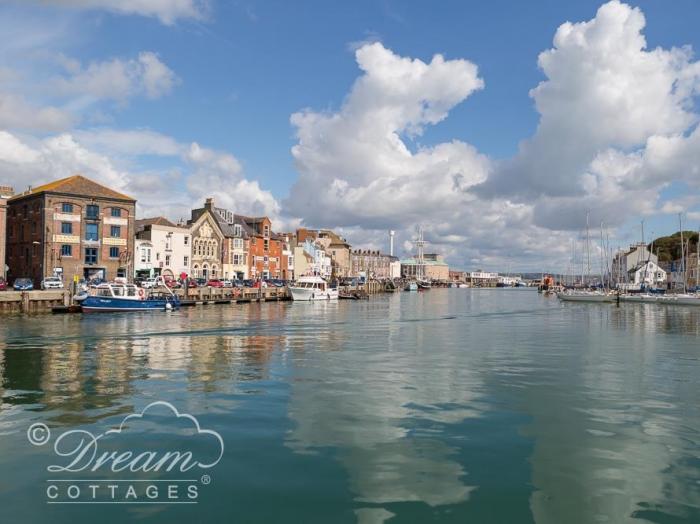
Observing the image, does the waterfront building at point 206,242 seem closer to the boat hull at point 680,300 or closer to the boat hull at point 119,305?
the boat hull at point 119,305

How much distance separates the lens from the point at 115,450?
1188 centimetres

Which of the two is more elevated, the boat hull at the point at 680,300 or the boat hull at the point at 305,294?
the boat hull at the point at 305,294

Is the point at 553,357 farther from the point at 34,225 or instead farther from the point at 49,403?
the point at 34,225

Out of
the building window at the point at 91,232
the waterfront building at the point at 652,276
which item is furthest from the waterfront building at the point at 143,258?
the waterfront building at the point at 652,276

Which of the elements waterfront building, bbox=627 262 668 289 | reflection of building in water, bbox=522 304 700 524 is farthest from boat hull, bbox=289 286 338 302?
waterfront building, bbox=627 262 668 289

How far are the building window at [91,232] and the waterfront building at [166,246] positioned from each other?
9.42m

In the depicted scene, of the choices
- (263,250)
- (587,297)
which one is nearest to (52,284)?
(263,250)

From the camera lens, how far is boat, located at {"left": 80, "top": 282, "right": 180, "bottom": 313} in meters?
53.0

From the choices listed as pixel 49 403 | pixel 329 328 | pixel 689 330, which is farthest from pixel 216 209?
pixel 49 403

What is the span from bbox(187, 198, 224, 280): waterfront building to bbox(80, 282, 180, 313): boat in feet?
116

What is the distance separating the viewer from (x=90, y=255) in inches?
2955

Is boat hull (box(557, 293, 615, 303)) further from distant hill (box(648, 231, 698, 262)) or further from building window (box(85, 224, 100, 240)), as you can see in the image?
building window (box(85, 224, 100, 240))

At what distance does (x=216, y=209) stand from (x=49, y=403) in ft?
287

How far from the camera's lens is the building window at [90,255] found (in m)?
74.8
